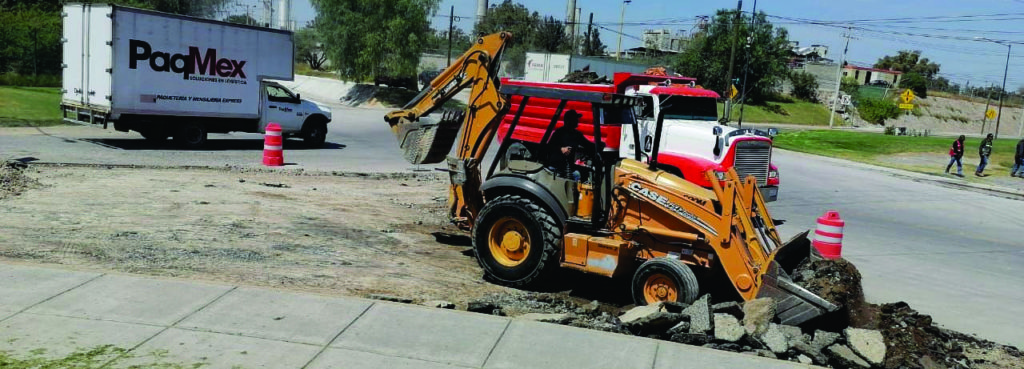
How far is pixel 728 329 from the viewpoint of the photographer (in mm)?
6359

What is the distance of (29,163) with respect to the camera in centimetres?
1523

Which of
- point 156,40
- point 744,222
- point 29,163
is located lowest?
point 29,163

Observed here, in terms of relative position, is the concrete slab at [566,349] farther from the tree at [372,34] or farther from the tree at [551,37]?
the tree at [551,37]

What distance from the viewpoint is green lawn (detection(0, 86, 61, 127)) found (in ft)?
79.1

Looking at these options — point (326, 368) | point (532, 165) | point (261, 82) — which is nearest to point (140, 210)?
point (532, 165)

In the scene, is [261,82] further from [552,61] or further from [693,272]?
[552,61]

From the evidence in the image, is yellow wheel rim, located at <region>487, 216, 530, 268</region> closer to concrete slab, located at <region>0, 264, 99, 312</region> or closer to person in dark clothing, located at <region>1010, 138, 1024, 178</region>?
concrete slab, located at <region>0, 264, 99, 312</region>

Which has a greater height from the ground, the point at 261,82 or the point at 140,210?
the point at 261,82

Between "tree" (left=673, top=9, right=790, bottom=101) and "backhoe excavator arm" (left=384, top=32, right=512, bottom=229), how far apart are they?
228 feet

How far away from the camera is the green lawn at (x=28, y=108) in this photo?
24.1 m

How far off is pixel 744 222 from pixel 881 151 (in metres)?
34.5

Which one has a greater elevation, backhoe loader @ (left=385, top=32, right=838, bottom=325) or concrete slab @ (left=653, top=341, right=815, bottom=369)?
backhoe loader @ (left=385, top=32, right=838, bottom=325)

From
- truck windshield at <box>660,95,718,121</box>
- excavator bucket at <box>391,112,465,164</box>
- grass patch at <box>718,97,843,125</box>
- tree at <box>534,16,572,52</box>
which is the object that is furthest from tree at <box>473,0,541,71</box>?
excavator bucket at <box>391,112,465,164</box>

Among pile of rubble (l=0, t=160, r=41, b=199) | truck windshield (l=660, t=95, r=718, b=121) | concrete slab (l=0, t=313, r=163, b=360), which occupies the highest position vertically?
truck windshield (l=660, t=95, r=718, b=121)
